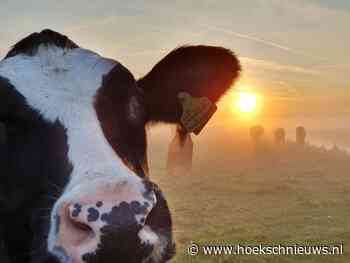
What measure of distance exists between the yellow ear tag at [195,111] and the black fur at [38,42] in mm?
952

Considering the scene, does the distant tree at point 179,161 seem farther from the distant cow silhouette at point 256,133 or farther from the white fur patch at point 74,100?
the white fur patch at point 74,100

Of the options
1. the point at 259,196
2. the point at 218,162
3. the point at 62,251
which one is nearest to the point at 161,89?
the point at 62,251

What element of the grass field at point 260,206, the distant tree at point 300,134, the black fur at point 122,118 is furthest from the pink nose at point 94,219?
the distant tree at point 300,134

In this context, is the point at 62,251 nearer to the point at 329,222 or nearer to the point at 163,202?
the point at 163,202

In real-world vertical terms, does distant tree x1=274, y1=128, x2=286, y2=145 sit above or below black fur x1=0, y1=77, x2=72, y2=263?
below

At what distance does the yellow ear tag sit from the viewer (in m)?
5.24

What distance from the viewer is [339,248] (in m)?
10.9

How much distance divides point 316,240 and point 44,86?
810 cm

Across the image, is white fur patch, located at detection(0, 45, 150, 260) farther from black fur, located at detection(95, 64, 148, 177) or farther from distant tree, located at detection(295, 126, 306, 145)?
distant tree, located at detection(295, 126, 306, 145)

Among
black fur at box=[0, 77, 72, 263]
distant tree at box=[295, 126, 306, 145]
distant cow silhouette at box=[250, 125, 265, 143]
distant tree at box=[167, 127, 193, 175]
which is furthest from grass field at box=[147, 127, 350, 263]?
distant tree at box=[295, 126, 306, 145]

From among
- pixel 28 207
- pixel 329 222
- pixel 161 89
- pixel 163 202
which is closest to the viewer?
pixel 163 202

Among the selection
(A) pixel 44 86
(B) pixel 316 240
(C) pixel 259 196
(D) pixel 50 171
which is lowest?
(C) pixel 259 196

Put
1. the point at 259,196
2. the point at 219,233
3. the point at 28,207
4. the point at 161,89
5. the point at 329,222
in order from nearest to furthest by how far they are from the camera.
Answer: the point at 28,207, the point at 161,89, the point at 219,233, the point at 329,222, the point at 259,196

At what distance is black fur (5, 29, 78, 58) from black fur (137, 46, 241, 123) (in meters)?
0.60
